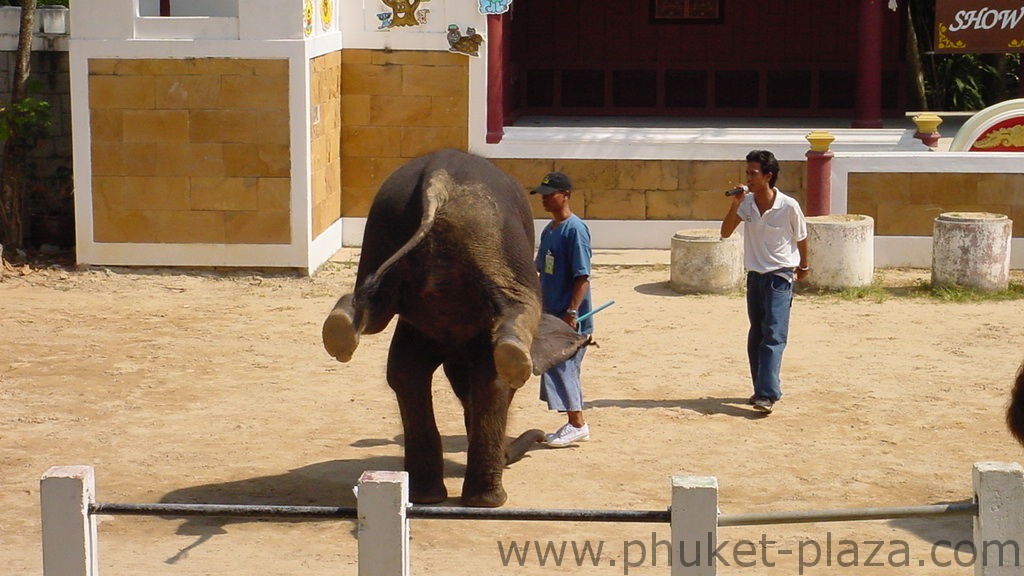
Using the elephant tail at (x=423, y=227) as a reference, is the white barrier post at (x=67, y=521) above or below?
below

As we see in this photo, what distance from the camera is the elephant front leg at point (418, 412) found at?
7.34 metres

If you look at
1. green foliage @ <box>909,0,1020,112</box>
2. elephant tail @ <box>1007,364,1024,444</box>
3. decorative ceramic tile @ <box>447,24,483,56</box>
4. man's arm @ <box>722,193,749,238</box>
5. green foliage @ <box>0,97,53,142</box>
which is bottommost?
elephant tail @ <box>1007,364,1024,444</box>

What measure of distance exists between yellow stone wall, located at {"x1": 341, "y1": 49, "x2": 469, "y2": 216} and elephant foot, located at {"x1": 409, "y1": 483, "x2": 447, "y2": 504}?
7982mm

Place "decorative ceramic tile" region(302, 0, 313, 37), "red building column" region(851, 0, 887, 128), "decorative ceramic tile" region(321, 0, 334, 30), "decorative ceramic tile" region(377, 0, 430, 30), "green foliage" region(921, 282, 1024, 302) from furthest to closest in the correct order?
"red building column" region(851, 0, 887, 128), "decorative ceramic tile" region(377, 0, 430, 30), "decorative ceramic tile" region(321, 0, 334, 30), "decorative ceramic tile" region(302, 0, 313, 37), "green foliage" region(921, 282, 1024, 302)

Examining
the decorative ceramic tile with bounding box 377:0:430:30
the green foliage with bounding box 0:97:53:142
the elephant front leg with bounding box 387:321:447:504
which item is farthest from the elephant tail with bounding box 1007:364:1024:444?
the green foliage with bounding box 0:97:53:142

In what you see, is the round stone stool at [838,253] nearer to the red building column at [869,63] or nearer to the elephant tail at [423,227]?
the red building column at [869,63]

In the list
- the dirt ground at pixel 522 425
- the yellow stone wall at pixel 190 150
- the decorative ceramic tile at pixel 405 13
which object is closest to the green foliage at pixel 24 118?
the yellow stone wall at pixel 190 150

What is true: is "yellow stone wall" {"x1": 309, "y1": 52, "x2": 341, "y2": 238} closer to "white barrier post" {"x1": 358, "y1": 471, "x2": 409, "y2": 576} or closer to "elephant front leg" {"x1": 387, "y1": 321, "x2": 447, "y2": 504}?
"elephant front leg" {"x1": 387, "y1": 321, "x2": 447, "y2": 504}

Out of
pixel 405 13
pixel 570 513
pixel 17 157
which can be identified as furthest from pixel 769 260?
pixel 17 157

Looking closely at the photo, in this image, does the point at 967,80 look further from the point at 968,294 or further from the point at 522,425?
the point at 522,425

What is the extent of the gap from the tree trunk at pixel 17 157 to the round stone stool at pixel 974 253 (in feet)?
28.9

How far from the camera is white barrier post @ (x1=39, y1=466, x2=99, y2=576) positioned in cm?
478

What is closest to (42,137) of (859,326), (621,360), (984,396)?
(621,360)

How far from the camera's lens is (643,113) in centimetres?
1908
